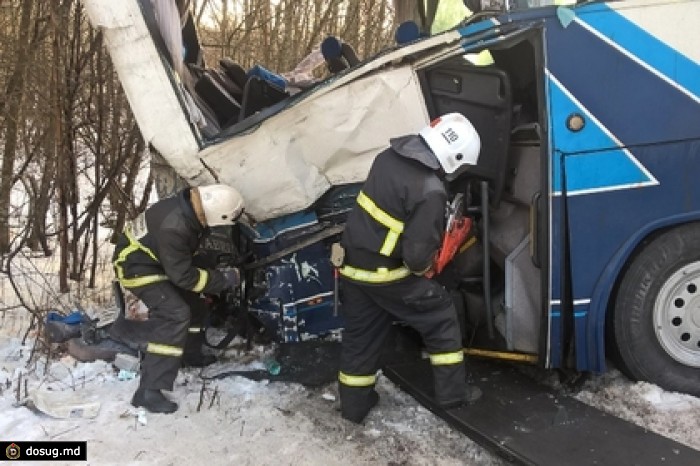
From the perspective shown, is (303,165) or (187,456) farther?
(303,165)

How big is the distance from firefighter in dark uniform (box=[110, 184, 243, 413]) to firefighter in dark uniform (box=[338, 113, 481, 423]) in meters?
0.80

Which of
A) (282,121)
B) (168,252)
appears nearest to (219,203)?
(168,252)

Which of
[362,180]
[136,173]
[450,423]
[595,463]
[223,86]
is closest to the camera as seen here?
[595,463]

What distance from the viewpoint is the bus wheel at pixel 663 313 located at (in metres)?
3.42

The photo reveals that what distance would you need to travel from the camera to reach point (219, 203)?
3.73m

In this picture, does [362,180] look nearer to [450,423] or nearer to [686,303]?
[450,423]

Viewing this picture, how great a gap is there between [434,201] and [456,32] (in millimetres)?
844

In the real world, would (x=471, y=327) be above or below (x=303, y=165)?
below

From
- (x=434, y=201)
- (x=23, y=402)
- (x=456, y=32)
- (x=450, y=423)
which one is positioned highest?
(x=456, y=32)

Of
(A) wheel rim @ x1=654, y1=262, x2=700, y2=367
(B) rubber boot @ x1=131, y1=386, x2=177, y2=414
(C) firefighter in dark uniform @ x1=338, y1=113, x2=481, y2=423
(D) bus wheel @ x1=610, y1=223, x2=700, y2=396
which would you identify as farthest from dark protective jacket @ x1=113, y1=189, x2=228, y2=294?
(A) wheel rim @ x1=654, y1=262, x2=700, y2=367

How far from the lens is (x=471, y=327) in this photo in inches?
159

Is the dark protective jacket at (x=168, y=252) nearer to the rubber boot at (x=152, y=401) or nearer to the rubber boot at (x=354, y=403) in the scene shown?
the rubber boot at (x=152, y=401)

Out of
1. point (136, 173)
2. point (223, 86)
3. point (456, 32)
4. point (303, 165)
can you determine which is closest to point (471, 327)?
point (303, 165)

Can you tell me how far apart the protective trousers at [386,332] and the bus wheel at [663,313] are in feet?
2.84
